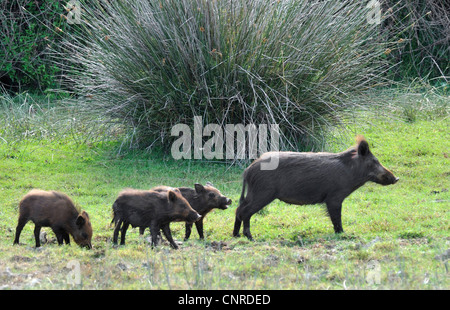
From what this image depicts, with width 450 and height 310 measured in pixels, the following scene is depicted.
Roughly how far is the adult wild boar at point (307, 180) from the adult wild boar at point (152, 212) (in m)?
0.73

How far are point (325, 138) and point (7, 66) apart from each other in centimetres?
857

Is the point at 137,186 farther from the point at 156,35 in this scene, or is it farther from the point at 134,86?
the point at 156,35

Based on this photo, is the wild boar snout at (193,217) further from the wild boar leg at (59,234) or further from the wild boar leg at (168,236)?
the wild boar leg at (59,234)

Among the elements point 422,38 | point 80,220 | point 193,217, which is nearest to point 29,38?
point 422,38

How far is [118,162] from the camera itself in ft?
34.9

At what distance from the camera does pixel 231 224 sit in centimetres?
814

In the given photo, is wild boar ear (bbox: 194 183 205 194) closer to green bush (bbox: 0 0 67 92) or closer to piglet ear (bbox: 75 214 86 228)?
piglet ear (bbox: 75 214 86 228)

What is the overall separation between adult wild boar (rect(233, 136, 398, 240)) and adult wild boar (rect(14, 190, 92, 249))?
1687 mm

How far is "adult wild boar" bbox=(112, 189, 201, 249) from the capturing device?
6984 millimetres

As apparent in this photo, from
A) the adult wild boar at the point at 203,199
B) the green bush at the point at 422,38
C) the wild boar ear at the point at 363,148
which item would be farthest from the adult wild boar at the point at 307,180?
the green bush at the point at 422,38

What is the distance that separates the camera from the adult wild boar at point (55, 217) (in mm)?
6961

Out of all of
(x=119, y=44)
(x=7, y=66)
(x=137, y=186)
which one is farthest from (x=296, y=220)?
(x=7, y=66)

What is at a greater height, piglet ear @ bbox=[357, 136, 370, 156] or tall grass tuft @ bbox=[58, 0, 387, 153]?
tall grass tuft @ bbox=[58, 0, 387, 153]

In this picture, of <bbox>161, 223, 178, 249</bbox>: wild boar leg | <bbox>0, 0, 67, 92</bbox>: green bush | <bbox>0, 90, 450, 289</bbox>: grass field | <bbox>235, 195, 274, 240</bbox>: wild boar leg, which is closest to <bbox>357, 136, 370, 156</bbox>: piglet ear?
<bbox>0, 90, 450, 289</bbox>: grass field
